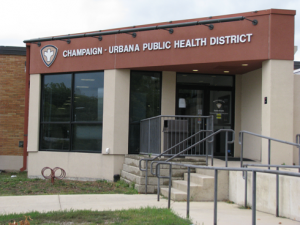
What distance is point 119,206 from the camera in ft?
24.0

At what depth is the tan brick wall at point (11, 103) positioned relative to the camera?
14.6 m

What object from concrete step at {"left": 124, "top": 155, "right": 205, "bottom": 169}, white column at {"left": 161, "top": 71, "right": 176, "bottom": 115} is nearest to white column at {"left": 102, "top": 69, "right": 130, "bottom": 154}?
concrete step at {"left": 124, "top": 155, "right": 205, "bottom": 169}

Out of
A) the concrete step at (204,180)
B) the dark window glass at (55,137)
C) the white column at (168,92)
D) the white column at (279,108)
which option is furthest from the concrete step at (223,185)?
the dark window glass at (55,137)

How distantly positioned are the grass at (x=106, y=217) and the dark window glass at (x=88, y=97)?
580 centimetres

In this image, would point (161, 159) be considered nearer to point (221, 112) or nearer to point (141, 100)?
point (141, 100)

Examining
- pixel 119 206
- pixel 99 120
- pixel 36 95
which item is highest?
pixel 36 95

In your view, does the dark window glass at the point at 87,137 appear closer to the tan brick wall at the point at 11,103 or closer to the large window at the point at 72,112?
the large window at the point at 72,112

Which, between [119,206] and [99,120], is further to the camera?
[99,120]

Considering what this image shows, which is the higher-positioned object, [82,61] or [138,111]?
[82,61]

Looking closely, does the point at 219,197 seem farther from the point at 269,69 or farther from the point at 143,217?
the point at 269,69

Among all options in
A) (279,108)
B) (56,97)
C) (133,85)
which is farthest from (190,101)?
(56,97)

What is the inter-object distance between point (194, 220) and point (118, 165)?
5861 millimetres

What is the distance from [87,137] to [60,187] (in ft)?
7.65

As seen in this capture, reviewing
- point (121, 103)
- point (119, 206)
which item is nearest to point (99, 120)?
point (121, 103)
